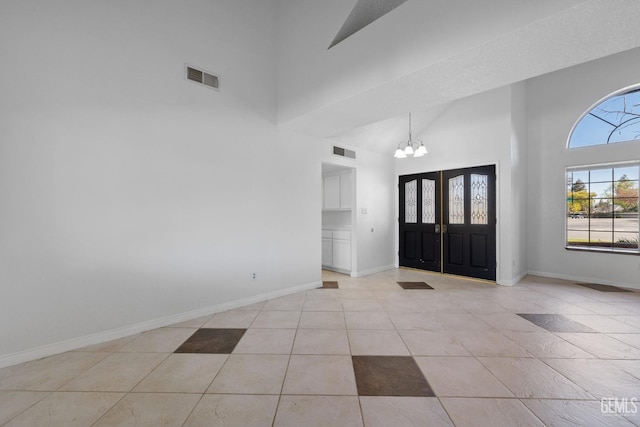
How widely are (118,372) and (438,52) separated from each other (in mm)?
3713

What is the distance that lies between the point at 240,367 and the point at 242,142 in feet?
8.93

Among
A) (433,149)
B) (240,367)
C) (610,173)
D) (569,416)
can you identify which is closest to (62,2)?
(240,367)

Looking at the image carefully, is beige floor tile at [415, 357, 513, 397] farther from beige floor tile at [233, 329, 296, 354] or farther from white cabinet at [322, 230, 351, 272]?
white cabinet at [322, 230, 351, 272]

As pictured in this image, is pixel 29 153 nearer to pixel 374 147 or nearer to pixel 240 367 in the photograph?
pixel 240 367

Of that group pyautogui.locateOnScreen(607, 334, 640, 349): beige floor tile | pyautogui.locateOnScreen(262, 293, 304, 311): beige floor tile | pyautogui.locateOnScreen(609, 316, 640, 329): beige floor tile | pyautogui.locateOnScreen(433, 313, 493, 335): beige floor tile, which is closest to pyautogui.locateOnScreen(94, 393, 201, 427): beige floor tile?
pyautogui.locateOnScreen(262, 293, 304, 311): beige floor tile

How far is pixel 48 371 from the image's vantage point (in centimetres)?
210

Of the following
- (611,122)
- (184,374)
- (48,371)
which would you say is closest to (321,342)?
(184,374)

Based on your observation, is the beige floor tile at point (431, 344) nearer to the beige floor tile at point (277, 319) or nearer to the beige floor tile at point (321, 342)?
the beige floor tile at point (321, 342)

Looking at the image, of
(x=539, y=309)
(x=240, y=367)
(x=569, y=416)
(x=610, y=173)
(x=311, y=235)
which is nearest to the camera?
(x=569, y=416)

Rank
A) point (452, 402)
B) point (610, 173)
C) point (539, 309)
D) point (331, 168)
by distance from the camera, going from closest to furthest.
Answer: point (452, 402), point (539, 309), point (610, 173), point (331, 168)

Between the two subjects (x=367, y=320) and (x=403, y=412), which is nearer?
(x=403, y=412)

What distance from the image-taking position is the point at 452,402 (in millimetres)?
1725

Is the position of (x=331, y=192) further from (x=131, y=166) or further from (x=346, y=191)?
(x=131, y=166)

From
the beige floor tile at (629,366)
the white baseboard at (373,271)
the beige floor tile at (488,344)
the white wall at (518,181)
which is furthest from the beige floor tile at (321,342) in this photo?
the white wall at (518,181)
